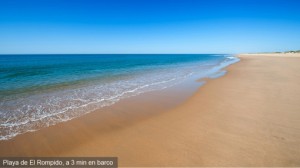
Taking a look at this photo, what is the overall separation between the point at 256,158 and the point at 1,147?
621cm

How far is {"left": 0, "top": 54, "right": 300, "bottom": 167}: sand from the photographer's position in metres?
3.35

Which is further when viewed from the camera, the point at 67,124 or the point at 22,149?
the point at 67,124

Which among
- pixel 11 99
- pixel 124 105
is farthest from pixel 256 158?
pixel 11 99

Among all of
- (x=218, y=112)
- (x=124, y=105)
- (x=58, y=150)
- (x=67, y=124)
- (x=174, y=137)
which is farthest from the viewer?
(x=124, y=105)

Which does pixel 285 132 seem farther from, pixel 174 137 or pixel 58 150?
pixel 58 150

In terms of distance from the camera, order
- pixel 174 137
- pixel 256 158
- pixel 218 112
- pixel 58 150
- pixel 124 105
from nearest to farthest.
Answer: pixel 256 158
pixel 58 150
pixel 174 137
pixel 218 112
pixel 124 105

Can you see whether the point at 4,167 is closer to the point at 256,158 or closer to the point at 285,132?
the point at 256,158

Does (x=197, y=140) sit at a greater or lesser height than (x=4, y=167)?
greater

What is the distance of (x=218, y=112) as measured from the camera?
19.6 feet

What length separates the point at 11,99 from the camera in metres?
8.39

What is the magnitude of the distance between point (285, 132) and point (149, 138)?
3.87m

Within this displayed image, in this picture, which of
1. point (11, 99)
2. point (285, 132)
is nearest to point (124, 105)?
point (285, 132)

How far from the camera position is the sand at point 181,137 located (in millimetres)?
3352

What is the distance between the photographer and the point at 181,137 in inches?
165
